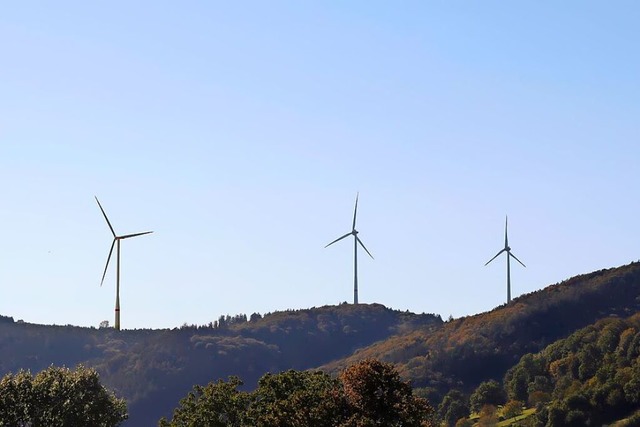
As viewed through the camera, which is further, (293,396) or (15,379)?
(15,379)

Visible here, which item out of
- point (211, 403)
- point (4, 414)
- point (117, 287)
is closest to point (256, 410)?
point (211, 403)

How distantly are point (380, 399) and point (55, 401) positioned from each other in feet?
101

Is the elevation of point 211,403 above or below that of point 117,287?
below

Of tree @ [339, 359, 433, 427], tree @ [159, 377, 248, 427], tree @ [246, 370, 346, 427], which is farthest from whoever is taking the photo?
tree @ [159, 377, 248, 427]

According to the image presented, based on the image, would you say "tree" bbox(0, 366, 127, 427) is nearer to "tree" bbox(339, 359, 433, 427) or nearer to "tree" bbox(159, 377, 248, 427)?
"tree" bbox(159, 377, 248, 427)

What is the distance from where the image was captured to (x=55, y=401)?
117 metres

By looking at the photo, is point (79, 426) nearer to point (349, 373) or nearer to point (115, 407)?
point (115, 407)

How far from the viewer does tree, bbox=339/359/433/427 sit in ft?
332

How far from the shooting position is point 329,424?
339 ft

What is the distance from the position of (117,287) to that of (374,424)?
62998 mm

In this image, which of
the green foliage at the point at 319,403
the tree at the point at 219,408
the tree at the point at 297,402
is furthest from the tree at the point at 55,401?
the tree at the point at 297,402

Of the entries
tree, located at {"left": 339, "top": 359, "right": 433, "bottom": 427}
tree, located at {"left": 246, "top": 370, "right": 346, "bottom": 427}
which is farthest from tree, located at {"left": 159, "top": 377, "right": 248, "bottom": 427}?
tree, located at {"left": 339, "top": 359, "right": 433, "bottom": 427}

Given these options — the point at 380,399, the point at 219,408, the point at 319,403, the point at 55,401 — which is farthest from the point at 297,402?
the point at 55,401

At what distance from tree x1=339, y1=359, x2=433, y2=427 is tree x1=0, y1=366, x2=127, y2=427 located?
2667cm
